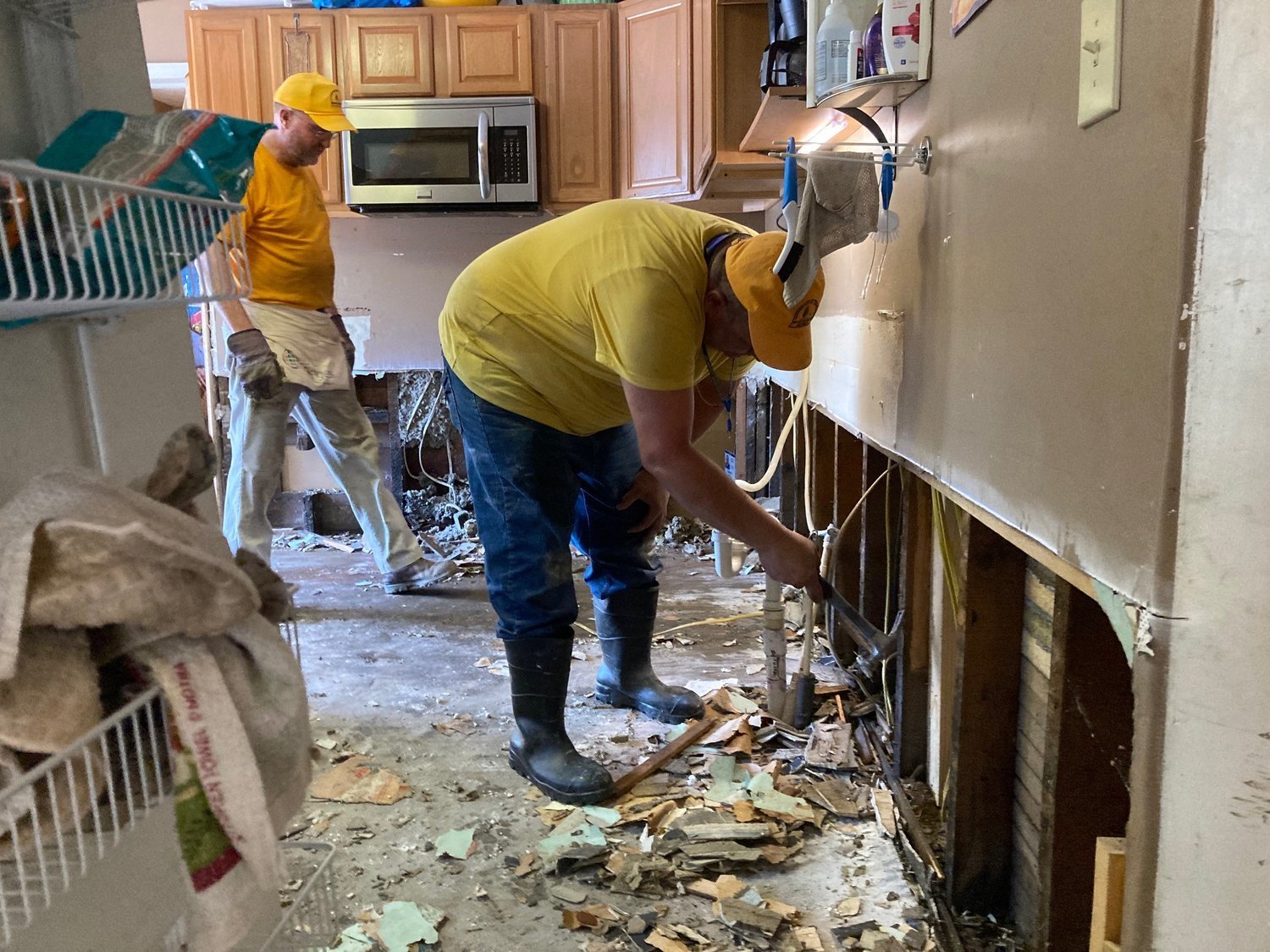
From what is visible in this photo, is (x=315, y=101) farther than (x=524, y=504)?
Yes

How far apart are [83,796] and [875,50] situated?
1443 millimetres

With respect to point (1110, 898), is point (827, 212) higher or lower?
higher

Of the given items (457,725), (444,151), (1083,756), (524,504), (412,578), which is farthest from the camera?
(444,151)

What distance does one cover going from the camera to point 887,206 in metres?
1.58

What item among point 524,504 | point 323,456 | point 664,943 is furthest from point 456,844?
point 323,456

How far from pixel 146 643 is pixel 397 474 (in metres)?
3.67

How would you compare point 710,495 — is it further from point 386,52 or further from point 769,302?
point 386,52

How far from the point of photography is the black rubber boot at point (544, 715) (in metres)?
1.74

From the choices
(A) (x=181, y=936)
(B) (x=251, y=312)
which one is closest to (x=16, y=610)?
(A) (x=181, y=936)

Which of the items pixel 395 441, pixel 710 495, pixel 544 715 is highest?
pixel 710 495

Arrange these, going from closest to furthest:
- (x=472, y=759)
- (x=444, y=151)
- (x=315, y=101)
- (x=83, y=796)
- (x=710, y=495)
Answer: (x=83, y=796) → (x=710, y=495) → (x=472, y=759) → (x=315, y=101) → (x=444, y=151)

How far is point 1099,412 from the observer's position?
2.62 feet

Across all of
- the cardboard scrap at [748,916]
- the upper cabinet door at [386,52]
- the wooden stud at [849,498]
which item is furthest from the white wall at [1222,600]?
the upper cabinet door at [386,52]

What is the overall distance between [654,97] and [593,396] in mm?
2342
